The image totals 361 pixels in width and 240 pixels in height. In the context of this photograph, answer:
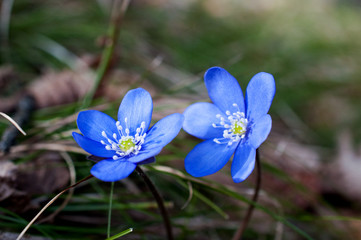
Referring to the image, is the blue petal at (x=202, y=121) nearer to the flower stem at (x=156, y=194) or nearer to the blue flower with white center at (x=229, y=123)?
the blue flower with white center at (x=229, y=123)

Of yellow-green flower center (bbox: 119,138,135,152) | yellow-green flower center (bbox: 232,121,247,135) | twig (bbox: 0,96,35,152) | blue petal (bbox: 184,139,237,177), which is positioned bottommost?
blue petal (bbox: 184,139,237,177)

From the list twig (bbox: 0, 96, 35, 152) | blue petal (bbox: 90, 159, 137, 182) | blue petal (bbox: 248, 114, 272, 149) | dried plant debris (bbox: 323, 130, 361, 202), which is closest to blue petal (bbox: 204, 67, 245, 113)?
blue petal (bbox: 248, 114, 272, 149)

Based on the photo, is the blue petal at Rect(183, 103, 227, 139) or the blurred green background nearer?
the blue petal at Rect(183, 103, 227, 139)

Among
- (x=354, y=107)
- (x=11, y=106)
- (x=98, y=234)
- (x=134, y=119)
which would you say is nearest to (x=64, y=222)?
(x=98, y=234)

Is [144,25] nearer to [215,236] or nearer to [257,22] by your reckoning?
[257,22]

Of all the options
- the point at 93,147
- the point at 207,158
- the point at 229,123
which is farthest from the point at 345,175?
the point at 93,147

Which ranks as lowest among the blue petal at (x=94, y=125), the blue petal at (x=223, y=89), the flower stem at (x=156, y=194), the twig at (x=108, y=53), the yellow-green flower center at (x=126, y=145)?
the flower stem at (x=156, y=194)

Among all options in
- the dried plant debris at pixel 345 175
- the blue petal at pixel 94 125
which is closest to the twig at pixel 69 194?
the blue petal at pixel 94 125

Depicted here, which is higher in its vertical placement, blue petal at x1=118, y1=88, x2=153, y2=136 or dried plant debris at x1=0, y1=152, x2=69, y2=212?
blue petal at x1=118, y1=88, x2=153, y2=136

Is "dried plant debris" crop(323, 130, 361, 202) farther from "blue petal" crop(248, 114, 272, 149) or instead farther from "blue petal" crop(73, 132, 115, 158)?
"blue petal" crop(73, 132, 115, 158)
